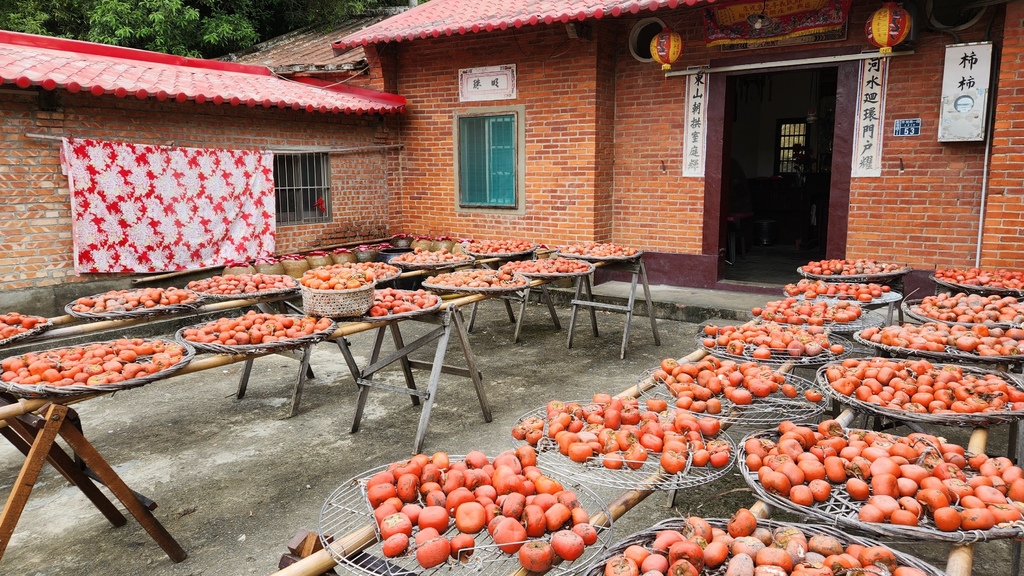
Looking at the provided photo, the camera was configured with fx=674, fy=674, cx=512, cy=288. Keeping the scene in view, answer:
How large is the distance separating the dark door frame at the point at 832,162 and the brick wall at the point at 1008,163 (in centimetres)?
138

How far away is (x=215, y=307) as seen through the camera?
4.78 metres

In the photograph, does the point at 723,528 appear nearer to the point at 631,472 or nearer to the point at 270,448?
the point at 631,472

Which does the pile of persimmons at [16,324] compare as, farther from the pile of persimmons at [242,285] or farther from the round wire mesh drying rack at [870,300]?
the round wire mesh drying rack at [870,300]

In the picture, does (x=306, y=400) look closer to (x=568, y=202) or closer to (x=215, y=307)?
(x=215, y=307)

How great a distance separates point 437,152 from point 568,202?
2.26 meters

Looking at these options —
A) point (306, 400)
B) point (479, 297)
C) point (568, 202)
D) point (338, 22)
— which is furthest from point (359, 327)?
point (338, 22)

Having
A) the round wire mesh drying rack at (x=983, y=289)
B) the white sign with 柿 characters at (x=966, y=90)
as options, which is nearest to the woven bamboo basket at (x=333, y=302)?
the round wire mesh drying rack at (x=983, y=289)

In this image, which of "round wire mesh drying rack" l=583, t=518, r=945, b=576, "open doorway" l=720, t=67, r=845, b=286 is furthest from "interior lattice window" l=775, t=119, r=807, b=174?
"round wire mesh drying rack" l=583, t=518, r=945, b=576

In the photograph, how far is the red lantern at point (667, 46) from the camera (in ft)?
25.5

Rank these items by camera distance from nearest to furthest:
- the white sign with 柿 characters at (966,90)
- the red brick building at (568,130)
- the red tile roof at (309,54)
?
the white sign with 柿 characters at (966,90)
the red brick building at (568,130)
the red tile roof at (309,54)

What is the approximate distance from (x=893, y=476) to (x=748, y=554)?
2.25ft

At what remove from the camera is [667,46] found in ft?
25.5

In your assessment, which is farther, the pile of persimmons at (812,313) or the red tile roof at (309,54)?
the red tile roof at (309,54)

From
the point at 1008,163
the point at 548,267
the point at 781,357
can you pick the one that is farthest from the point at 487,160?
the point at 781,357
